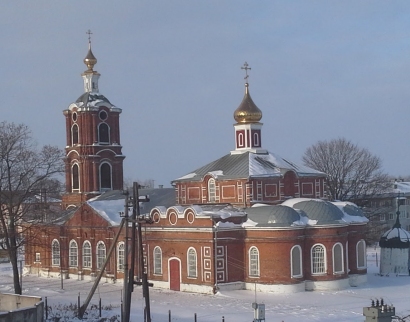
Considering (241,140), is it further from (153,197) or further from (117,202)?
(117,202)

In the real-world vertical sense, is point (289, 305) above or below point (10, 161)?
below

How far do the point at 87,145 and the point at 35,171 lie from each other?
1250 centimetres

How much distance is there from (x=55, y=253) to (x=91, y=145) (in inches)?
273

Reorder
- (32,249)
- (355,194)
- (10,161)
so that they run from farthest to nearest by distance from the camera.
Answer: (355,194) → (32,249) → (10,161)

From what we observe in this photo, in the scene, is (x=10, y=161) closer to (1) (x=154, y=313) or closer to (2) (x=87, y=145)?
(1) (x=154, y=313)

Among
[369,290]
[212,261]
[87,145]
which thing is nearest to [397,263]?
[369,290]

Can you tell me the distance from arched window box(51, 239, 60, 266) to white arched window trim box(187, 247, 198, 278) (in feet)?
37.1

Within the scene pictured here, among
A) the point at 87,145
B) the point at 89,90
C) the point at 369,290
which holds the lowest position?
the point at 369,290

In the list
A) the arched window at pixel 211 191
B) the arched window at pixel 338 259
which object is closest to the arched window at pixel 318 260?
the arched window at pixel 338 259

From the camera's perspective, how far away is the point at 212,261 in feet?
118

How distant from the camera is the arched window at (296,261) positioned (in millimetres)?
35531

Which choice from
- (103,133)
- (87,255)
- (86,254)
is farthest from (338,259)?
(103,133)

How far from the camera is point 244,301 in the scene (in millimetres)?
33062

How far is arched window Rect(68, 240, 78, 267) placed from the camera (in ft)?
144
